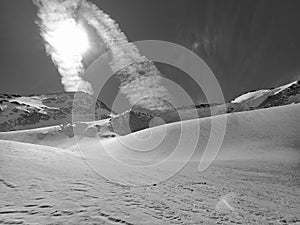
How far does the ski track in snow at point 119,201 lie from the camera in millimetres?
5070

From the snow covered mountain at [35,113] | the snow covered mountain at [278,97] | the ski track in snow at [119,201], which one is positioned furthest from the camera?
the snow covered mountain at [35,113]

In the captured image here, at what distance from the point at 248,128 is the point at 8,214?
25348mm

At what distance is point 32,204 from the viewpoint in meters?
5.40

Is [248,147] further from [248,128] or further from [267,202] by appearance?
[267,202]

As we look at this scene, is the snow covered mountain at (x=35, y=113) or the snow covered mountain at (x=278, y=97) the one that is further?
the snow covered mountain at (x=35, y=113)

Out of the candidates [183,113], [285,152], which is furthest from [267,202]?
[183,113]

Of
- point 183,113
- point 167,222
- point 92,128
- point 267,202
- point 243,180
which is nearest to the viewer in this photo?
point 167,222

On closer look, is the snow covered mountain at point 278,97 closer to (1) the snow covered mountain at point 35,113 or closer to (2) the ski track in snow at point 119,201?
(1) the snow covered mountain at point 35,113

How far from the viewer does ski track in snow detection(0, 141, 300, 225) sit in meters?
5.07

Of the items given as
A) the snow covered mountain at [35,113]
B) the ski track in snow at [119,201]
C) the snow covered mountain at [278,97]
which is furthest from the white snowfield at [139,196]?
the snow covered mountain at [278,97]

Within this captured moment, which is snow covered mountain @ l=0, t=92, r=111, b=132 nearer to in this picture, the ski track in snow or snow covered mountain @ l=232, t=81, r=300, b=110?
snow covered mountain @ l=232, t=81, r=300, b=110

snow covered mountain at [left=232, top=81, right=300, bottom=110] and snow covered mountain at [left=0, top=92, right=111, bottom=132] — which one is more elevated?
snow covered mountain at [left=232, top=81, right=300, bottom=110]

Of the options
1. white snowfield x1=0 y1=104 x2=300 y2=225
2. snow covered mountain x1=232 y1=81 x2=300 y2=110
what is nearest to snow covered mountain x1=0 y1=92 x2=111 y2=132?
snow covered mountain x1=232 y1=81 x2=300 y2=110

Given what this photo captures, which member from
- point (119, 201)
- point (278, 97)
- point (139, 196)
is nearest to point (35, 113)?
point (278, 97)
